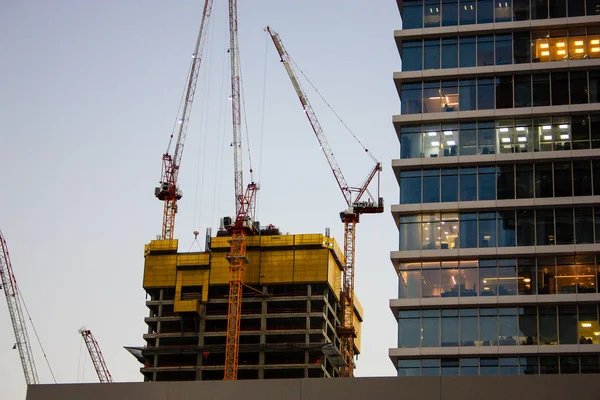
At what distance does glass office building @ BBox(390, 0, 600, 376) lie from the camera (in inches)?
4171

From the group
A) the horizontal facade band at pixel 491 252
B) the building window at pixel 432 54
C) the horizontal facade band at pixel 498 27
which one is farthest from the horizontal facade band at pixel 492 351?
the horizontal facade band at pixel 498 27

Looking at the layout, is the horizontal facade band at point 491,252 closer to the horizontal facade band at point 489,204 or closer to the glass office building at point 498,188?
the glass office building at point 498,188

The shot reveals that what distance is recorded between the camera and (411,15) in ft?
391

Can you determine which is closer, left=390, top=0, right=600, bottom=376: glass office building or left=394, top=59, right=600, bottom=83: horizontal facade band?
left=390, top=0, right=600, bottom=376: glass office building

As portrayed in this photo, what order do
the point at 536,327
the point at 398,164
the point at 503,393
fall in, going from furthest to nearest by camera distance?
the point at 398,164 → the point at 536,327 → the point at 503,393

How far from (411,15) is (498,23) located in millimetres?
9032

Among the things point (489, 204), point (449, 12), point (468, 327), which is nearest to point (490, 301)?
point (468, 327)

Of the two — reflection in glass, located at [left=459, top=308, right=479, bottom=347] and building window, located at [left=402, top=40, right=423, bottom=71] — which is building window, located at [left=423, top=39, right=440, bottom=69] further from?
reflection in glass, located at [left=459, top=308, right=479, bottom=347]

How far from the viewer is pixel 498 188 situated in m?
112

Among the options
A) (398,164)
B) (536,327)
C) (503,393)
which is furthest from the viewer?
(398,164)

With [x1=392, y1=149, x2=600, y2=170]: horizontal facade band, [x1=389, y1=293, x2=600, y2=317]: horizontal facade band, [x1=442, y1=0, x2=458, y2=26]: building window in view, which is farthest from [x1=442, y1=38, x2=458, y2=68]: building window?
[x1=389, y1=293, x2=600, y2=317]: horizontal facade band

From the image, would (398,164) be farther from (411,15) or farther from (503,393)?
(503,393)

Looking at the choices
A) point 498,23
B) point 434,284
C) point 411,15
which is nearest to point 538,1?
point 498,23

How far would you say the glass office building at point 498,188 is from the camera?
106 m
